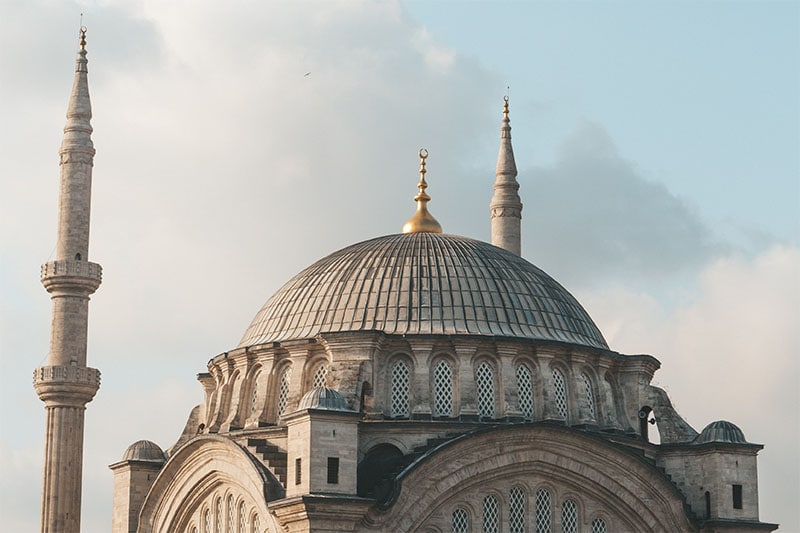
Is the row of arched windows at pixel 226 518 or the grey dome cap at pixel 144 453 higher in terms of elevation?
the grey dome cap at pixel 144 453

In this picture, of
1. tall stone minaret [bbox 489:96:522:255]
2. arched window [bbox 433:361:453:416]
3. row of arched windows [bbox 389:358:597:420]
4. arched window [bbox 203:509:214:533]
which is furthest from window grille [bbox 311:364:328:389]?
tall stone minaret [bbox 489:96:522:255]

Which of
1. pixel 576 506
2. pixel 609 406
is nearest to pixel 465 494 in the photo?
pixel 576 506

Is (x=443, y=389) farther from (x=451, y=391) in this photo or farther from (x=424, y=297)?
(x=424, y=297)

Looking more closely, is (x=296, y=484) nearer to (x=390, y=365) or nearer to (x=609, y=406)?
(x=390, y=365)

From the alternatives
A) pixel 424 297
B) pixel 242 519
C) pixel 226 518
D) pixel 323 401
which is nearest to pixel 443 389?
pixel 424 297

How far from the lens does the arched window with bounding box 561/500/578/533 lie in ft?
113

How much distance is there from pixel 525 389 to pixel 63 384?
488 inches

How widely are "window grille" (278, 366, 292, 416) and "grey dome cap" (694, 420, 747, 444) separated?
9027 millimetres

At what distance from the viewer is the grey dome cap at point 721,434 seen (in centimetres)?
3597

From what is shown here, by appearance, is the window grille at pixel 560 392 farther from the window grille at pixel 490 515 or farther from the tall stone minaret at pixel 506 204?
the tall stone minaret at pixel 506 204

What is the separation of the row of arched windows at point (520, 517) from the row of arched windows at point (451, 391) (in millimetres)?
1851

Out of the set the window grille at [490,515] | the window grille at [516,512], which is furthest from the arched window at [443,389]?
the window grille at [516,512]

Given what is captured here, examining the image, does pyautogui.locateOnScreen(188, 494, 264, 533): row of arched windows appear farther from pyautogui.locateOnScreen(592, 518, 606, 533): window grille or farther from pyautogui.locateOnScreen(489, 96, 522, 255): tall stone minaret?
pyautogui.locateOnScreen(489, 96, 522, 255): tall stone minaret

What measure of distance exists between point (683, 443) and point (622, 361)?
240 centimetres
